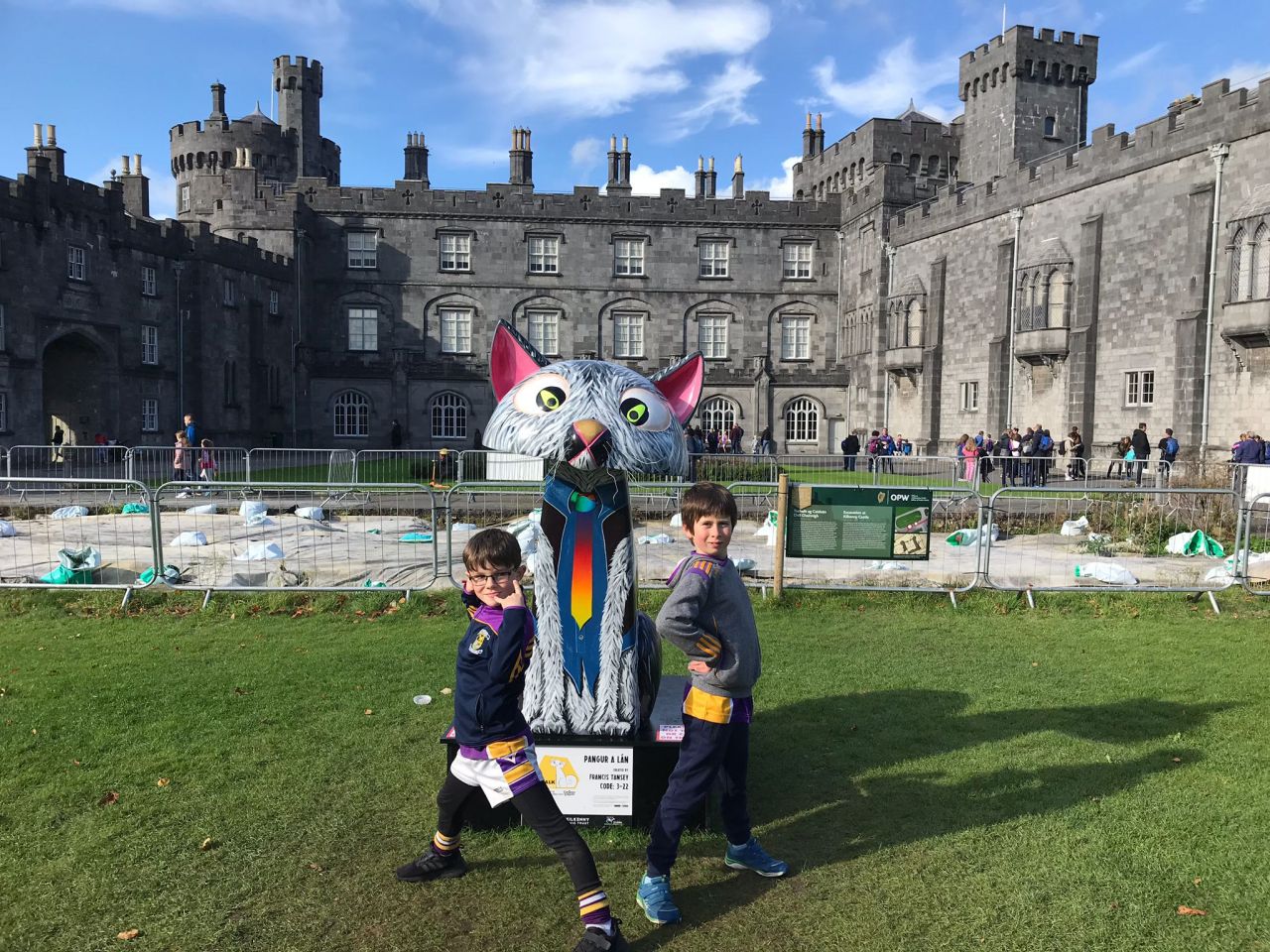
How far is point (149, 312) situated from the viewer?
30.4 m

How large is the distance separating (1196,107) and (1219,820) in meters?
24.4

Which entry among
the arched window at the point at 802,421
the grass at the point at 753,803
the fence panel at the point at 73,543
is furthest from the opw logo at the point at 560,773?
the arched window at the point at 802,421

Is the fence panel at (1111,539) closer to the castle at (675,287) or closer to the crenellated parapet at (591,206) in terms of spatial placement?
the castle at (675,287)

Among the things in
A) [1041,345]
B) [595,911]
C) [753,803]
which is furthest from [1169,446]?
[595,911]

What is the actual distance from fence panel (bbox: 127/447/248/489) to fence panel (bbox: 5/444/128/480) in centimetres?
46

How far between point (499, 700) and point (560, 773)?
0.92 metres

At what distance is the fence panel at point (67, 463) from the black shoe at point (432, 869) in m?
20.4

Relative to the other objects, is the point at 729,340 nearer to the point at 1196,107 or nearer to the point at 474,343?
→ the point at 474,343

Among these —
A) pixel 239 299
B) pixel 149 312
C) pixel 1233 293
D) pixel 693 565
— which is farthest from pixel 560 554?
pixel 239 299

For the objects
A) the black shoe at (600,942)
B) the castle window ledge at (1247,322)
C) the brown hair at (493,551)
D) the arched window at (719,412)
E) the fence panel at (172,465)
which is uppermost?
the castle window ledge at (1247,322)

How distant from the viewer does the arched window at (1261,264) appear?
829 inches

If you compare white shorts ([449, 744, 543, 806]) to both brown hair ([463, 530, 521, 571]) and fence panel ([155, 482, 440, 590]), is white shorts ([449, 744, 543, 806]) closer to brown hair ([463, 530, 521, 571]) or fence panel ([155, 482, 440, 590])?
brown hair ([463, 530, 521, 571])

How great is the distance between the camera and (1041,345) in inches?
1095

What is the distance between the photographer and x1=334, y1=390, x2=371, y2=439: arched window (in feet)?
122
